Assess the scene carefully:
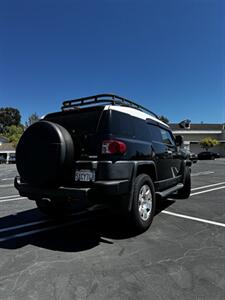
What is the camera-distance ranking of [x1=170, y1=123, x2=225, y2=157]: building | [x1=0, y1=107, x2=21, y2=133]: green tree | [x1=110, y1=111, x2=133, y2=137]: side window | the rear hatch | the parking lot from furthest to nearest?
1. [x1=0, y1=107, x2=21, y2=133]: green tree
2. [x1=170, y1=123, x2=225, y2=157]: building
3. [x1=110, y1=111, x2=133, y2=137]: side window
4. the rear hatch
5. the parking lot

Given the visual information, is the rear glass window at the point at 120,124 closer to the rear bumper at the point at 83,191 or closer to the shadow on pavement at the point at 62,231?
the rear bumper at the point at 83,191

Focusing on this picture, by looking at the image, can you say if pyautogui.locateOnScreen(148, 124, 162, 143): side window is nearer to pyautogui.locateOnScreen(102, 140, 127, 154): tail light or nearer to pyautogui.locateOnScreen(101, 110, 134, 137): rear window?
pyautogui.locateOnScreen(101, 110, 134, 137): rear window

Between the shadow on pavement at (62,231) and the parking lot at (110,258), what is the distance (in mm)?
14

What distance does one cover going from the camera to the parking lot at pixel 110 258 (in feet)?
7.52

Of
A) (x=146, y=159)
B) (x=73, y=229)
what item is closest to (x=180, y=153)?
(x=146, y=159)

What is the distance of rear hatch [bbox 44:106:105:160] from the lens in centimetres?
345

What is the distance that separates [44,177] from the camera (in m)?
3.46

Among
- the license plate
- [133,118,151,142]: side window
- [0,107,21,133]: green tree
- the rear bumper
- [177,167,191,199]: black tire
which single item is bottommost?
[177,167,191,199]: black tire

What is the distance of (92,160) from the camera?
11.1 ft

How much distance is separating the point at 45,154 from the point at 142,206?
1874 mm

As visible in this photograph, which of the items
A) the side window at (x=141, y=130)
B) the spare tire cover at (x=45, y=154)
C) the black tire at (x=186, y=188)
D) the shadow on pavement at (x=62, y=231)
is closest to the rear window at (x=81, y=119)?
the spare tire cover at (x=45, y=154)

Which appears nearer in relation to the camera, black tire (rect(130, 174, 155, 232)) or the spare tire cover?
the spare tire cover

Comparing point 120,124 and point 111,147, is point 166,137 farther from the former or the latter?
point 111,147

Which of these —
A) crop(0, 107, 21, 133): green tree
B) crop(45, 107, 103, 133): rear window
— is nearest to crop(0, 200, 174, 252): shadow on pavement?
crop(45, 107, 103, 133): rear window
